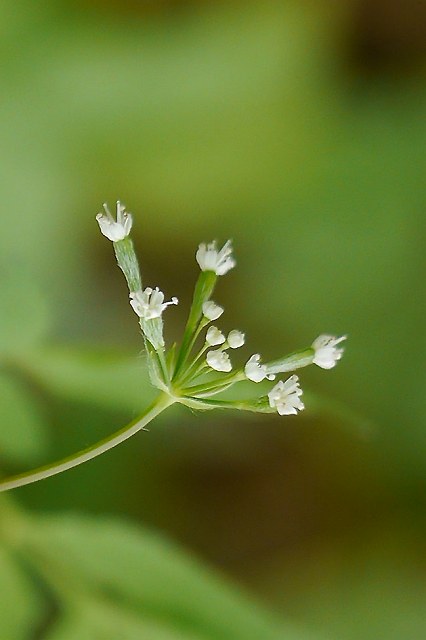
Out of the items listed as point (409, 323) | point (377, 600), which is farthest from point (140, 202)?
point (377, 600)

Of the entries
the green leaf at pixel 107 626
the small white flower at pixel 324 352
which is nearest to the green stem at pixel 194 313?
the small white flower at pixel 324 352

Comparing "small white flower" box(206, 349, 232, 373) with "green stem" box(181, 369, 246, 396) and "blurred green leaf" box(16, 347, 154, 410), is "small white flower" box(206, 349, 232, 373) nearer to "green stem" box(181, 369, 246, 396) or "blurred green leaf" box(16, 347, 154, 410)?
"green stem" box(181, 369, 246, 396)

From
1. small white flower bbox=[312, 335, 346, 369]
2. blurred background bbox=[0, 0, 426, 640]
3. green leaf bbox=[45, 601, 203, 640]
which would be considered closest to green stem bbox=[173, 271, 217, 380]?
small white flower bbox=[312, 335, 346, 369]

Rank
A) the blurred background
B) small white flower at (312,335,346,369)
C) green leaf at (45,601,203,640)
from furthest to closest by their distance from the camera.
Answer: the blurred background, green leaf at (45,601,203,640), small white flower at (312,335,346,369)

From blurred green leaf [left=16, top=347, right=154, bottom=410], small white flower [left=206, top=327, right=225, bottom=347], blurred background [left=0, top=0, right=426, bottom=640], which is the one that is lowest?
small white flower [left=206, top=327, right=225, bottom=347]

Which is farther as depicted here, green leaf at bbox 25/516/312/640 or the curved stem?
green leaf at bbox 25/516/312/640

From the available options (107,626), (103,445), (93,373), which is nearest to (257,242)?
(93,373)
